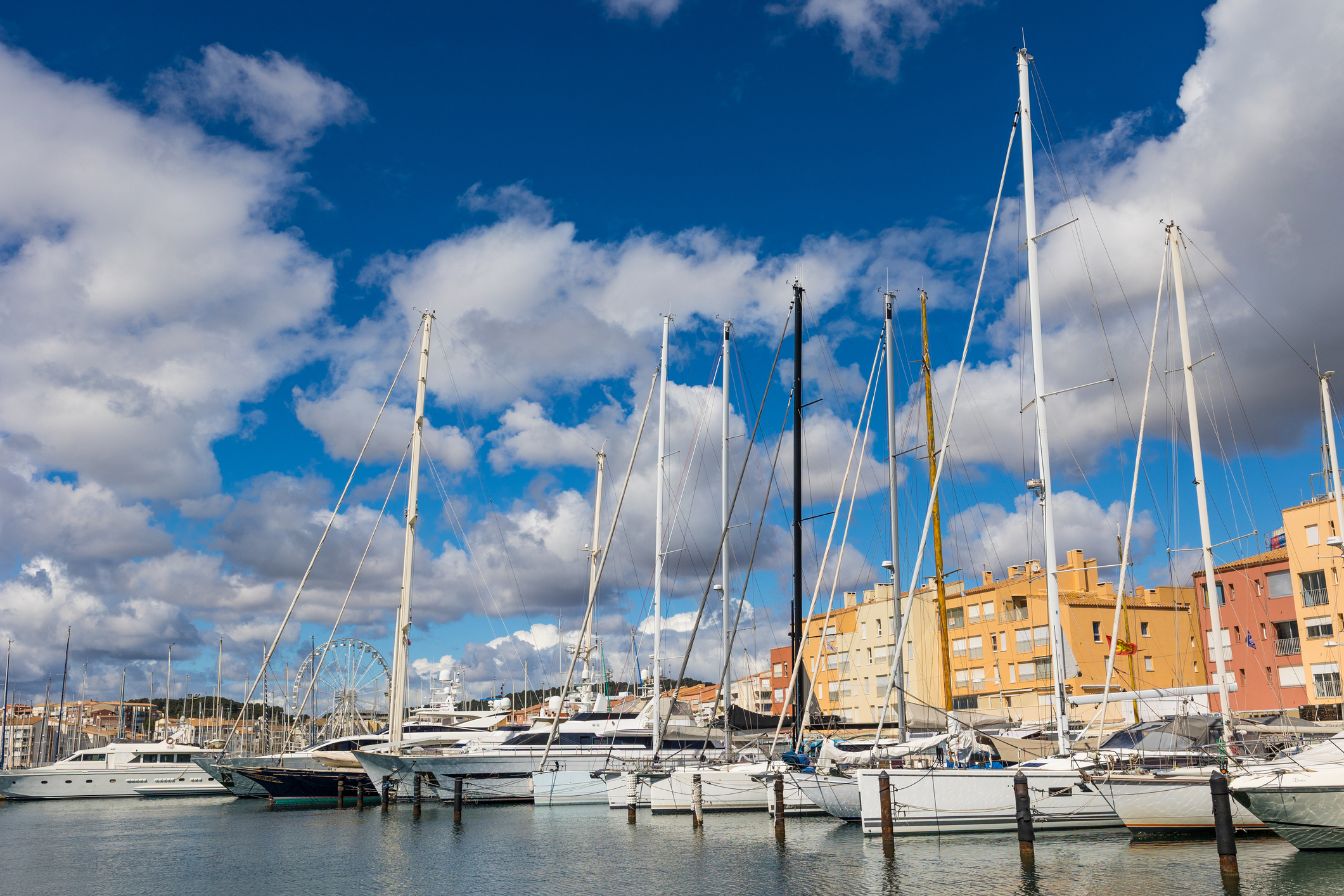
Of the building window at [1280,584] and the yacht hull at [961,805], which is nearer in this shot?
the yacht hull at [961,805]

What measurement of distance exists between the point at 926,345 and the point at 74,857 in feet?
104

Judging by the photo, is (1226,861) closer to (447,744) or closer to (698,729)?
(698,729)

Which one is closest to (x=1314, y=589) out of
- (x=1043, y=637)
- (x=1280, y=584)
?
(x=1280, y=584)

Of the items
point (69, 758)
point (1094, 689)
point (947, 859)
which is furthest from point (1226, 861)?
point (69, 758)

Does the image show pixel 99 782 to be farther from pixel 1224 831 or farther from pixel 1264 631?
pixel 1264 631

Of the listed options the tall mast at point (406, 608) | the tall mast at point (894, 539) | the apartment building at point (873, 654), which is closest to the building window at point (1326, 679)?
the apartment building at point (873, 654)

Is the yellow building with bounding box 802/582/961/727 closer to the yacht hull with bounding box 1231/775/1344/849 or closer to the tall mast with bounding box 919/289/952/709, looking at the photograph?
the tall mast with bounding box 919/289/952/709

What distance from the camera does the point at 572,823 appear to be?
33.8m

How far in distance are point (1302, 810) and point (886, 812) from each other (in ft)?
27.3

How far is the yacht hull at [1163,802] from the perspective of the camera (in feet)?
72.5

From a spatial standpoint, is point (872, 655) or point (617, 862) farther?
point (872, 655)

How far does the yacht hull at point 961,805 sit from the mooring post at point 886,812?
0.16m

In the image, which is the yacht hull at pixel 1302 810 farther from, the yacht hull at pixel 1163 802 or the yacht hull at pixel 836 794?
the yacht hull at pixel 836 794

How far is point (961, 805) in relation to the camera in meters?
23.8
